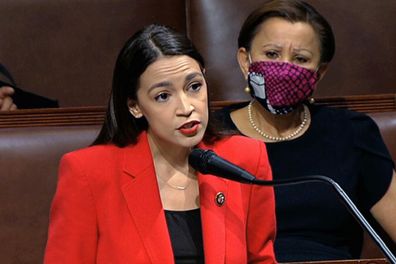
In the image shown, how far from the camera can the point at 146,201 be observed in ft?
2.97

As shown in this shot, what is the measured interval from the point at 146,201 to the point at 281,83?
322 mm

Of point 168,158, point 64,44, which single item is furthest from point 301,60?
point 64,44

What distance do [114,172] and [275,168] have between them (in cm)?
33

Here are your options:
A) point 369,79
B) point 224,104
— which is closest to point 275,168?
point 224,104

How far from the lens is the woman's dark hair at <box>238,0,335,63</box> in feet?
3.91

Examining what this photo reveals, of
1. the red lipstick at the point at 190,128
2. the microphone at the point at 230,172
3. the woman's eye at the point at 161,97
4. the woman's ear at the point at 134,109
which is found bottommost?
the microphone at the point at 230,172

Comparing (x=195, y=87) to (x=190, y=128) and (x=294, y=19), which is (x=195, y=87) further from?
(x=294, y=19)

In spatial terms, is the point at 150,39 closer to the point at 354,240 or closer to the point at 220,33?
the point at 354,240

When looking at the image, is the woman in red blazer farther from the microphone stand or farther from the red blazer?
the microphone stand

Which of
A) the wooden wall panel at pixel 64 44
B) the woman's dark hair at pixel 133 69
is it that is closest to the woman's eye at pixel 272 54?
the woman's dark hair at pixel 133 69

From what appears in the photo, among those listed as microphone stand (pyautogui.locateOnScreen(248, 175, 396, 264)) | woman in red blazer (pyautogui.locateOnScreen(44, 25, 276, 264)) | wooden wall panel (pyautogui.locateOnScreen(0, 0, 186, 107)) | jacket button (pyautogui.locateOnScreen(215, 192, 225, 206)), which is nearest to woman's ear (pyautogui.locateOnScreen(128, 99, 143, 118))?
woman in red blazer (pyautogui.locateOnScreen(44, 25, 276, 264))

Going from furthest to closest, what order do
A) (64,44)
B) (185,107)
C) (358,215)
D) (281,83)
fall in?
(64,44) → (281,83) → (185,107) → (358,215)

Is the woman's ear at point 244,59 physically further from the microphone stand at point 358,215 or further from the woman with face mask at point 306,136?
the microphone stand at point 358,215

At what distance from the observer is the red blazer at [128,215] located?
881 mm
